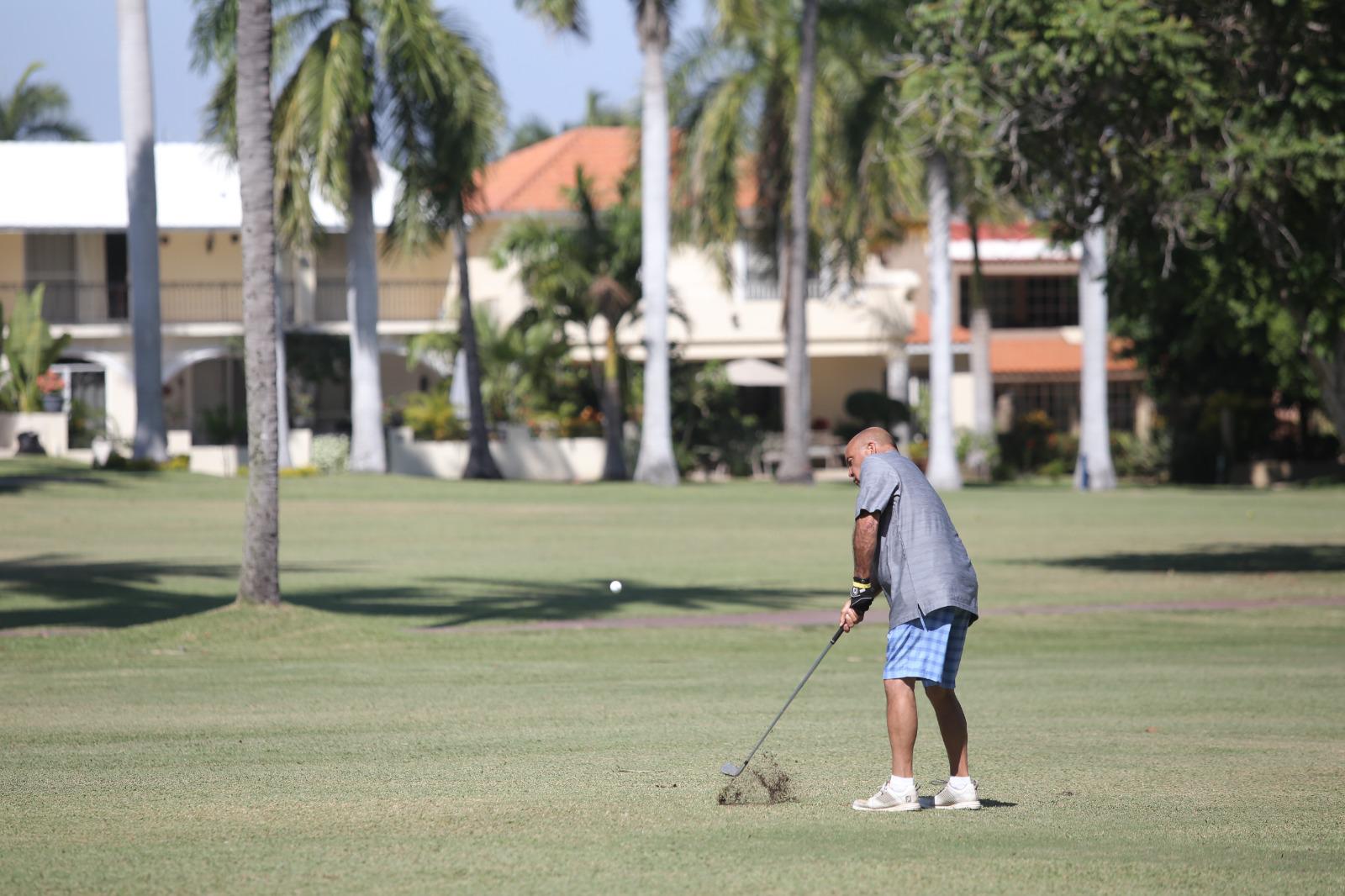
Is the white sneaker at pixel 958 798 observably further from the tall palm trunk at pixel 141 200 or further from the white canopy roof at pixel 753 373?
the white canopy roof at pixel 753 373

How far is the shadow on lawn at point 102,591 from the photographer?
17.2 meters

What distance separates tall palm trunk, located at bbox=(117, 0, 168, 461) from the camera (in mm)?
33906

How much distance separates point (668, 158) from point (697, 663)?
87.1ft

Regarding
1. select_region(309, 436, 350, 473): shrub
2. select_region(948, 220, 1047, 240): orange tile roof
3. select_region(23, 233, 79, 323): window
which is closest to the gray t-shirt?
select_region(309, 436, 350, 473): shrub

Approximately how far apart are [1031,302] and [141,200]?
103ft

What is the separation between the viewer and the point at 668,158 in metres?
40.1

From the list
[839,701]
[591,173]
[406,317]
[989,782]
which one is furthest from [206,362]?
[989,782]

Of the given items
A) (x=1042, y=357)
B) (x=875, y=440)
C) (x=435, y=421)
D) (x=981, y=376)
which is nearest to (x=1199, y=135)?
(x=875, y=440)

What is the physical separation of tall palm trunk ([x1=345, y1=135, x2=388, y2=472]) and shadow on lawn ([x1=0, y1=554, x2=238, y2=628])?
1654 cm

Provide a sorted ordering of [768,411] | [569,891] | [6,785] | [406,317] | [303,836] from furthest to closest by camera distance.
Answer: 1. [768,411]
2. [406,317]
3. [6,785]
4. [303,836]
5. [569,891]

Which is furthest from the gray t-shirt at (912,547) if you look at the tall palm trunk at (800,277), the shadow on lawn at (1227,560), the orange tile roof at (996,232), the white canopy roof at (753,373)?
the orange tile roof at (996,232)

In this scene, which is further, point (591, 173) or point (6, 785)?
point (591, 173)

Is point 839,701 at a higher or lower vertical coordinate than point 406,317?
lower

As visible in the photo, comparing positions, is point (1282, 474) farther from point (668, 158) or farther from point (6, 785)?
point (6, 785)
